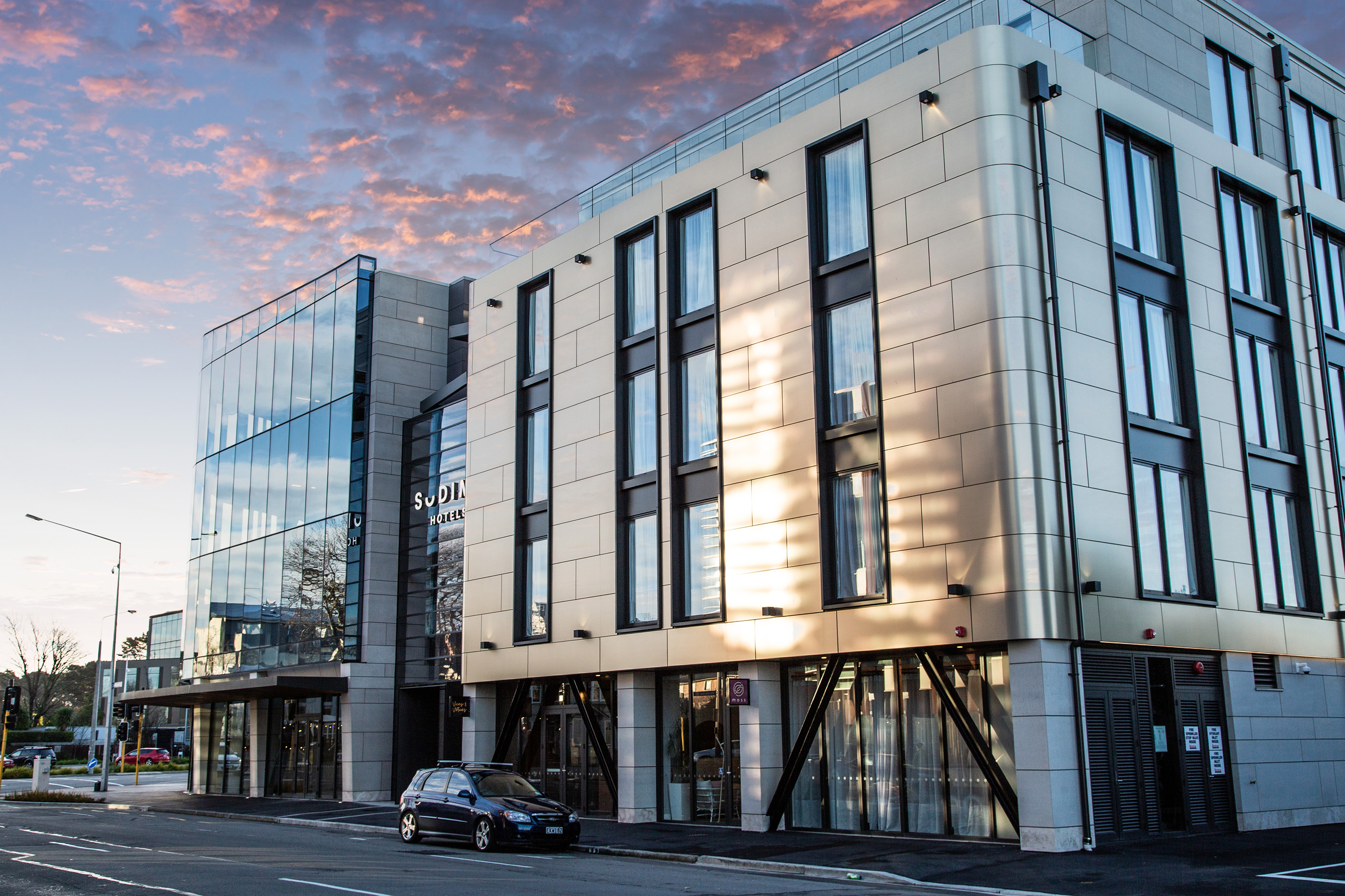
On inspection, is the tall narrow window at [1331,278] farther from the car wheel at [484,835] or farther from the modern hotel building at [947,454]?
the car wheel at [484,835]

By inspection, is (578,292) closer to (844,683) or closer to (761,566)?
(761,566)

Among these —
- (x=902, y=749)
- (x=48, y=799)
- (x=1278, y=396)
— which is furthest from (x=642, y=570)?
(x=48, y=799)

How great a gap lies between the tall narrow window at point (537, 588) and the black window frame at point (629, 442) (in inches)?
113

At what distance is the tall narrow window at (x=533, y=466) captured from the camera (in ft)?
98.0

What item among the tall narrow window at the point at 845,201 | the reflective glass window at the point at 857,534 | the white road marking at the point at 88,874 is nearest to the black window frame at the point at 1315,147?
the tall narrow window at the point at 845,201

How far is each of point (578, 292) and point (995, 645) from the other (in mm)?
14808

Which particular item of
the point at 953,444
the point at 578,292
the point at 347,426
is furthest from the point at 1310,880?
the point at 347,426

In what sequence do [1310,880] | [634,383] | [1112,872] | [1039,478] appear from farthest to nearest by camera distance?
[634,383] → [1039,478] → [1112,872] → [1310,880]

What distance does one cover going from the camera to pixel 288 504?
40.6 m

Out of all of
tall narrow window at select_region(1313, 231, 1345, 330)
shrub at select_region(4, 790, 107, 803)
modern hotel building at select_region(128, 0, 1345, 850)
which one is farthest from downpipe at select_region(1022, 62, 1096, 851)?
shrub at select_region(4, 790, 107, 803)

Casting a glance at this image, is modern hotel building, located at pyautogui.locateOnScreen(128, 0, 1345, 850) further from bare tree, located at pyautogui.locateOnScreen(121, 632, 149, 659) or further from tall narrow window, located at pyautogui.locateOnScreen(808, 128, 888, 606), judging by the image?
bare tree, located at pyautogui.locateOnScreen(121, 632, 149, 659)

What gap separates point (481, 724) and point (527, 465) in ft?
23.8

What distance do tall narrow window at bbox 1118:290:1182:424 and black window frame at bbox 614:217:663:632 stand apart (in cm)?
1024

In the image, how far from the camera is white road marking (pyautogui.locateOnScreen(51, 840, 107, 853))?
69.1 ft
